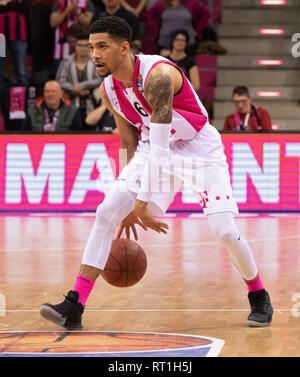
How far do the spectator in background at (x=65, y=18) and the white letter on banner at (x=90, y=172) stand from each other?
295 cm

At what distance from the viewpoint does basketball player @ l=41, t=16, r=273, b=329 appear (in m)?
5.54

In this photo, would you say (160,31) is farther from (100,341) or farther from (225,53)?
(100,341)

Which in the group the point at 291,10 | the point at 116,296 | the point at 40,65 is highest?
the point at 291,10

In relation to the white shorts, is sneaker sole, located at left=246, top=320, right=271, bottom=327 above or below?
below

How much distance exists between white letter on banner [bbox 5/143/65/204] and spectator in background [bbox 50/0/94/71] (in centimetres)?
276

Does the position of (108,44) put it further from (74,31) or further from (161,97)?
(74,31)

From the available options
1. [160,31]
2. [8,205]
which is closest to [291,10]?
[160,31]

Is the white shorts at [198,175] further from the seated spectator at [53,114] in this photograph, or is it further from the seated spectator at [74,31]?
the seated spectator at [74,31]

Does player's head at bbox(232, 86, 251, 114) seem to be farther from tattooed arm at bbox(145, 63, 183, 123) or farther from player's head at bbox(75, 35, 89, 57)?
tattooed arm at bbox(145, 63, 183, 123)

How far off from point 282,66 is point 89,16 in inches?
148

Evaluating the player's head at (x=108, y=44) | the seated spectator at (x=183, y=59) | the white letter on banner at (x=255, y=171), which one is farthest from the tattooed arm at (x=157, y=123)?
the seated spectator at (x=183, y=59)

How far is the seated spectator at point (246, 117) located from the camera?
1297 centimetres

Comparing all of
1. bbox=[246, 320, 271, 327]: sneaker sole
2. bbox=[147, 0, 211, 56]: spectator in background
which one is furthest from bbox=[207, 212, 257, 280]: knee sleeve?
bbox=[147, 0, 211, 56]: spectator in background

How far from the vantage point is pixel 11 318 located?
5.96m
